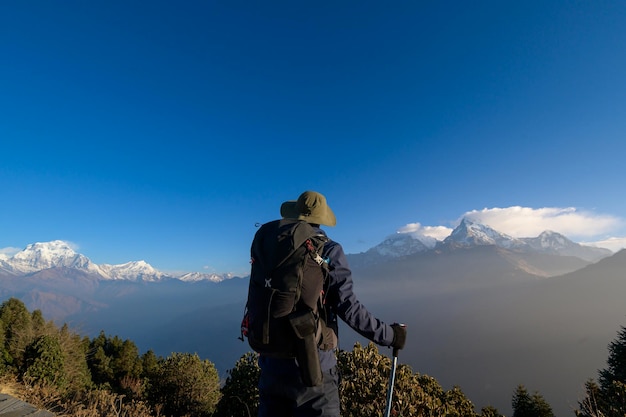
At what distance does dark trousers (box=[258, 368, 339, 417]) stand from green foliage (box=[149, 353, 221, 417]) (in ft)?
82.8

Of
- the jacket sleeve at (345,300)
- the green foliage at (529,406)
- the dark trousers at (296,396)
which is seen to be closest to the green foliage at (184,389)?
the dark trousers at (296,396)

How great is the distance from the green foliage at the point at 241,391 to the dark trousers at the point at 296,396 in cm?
1061

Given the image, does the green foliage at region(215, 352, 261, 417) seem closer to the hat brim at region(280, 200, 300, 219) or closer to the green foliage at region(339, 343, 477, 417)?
the green foliage at region(339, 343, 477, 417)

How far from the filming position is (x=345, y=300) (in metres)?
3.67

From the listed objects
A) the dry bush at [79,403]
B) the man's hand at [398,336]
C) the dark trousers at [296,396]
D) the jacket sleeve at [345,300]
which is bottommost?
the dry bush at [79,403]

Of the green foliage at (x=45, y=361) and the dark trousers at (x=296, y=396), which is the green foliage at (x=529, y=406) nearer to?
the dark trousers at (x=296, y=396)

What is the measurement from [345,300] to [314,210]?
115cm

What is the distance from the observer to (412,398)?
7.73 m

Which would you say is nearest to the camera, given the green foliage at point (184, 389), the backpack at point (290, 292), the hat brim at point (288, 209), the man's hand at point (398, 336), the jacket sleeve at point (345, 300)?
the backpack at point (290, 292)

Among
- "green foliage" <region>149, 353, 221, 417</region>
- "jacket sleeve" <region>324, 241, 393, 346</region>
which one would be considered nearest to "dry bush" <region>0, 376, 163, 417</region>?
"jacket sleeve" <region>324, 241, 393, 346</region>

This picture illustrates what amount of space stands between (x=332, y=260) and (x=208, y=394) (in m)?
29.4

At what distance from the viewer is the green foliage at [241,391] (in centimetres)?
1350

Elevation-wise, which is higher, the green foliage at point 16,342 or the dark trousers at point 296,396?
the dark trousers at point 296,396

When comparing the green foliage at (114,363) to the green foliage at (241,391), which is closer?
the green foliage at (241,391)
